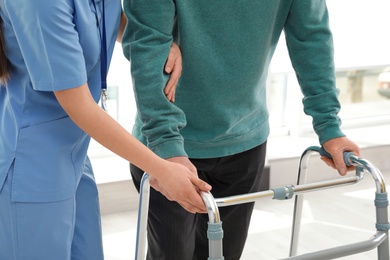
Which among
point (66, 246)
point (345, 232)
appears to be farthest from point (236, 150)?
point (345, 232)

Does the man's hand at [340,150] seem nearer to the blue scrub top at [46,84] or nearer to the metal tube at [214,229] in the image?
the metal tube at [214,229]

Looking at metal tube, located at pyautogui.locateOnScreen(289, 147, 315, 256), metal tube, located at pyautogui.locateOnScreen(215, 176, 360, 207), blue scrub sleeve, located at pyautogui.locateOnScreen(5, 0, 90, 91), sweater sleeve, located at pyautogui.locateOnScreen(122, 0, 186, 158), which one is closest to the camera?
blue scrub sleeve, located at pyautogui.locateOnScreen(5, 0, 90, 91)

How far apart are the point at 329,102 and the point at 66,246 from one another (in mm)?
770

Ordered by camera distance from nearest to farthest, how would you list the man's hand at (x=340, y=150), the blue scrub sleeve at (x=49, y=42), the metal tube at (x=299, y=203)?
1. the blue scrub sleeve at (x=49, y=42)
2. the man's hand at (x=340, y=150)
3. the metal tube at (x=299, y=203)

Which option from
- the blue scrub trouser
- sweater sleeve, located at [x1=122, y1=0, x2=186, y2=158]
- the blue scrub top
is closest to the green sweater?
sweater sleeve, located at [x1=122, y1=0, x2=186, y2=158]

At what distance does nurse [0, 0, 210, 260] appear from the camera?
56.3 inches

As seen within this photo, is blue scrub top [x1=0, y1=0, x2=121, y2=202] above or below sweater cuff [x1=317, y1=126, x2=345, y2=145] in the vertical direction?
above

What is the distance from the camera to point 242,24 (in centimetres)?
177

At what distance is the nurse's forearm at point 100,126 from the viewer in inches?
57.5

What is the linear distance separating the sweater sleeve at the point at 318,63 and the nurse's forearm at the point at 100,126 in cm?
57

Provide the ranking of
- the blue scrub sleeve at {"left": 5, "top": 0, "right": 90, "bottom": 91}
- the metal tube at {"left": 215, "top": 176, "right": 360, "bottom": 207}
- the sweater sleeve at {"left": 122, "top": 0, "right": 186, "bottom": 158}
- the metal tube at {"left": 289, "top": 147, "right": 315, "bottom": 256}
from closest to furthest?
the blue scrub sleeve at {"left": 5, "top": 0, "right": 90, "bottom": 91} < the metal tube at {"left": 215, "top": 176, "right": 360, "bottom": 207} < the sweater sleeve at {"left": 122, "top": 0, "right": 186, "bottom": 158} < the metal tube at {"left": 289, "top": 147, "right": 315, "bottom": 256}

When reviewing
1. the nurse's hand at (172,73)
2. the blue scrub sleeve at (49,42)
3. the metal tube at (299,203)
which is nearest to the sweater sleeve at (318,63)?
the metal tube at (299,203)

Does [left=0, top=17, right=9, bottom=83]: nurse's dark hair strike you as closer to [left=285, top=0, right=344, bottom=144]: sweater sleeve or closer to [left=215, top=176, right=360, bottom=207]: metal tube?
[left=215, top=176, right=360, bottom=207]: metal tube

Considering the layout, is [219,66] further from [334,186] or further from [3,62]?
[3,62]
